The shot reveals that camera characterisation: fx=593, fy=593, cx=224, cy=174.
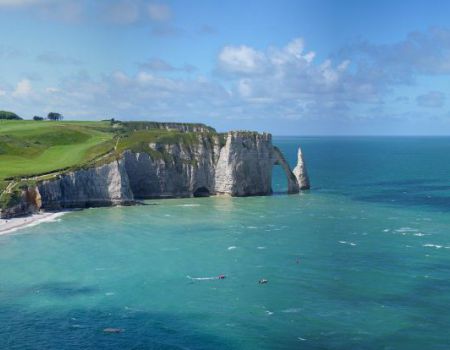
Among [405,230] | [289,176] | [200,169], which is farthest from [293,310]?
[289,176]

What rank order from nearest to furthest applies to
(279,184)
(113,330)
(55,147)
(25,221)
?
(113,330) → (25,221) → (55,147) → (279,184)

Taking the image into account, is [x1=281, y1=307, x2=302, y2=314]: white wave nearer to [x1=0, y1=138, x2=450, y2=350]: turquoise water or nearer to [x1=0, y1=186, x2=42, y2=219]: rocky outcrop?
[x1=0, y1=138, x2=450, y2=350]: turquoise water

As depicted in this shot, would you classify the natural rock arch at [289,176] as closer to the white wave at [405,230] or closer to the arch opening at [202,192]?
the arch opening at [202,192]

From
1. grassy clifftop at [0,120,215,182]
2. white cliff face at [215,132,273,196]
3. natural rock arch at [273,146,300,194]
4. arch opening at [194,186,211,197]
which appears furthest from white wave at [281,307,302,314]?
natural rock arch at [273,146,300,194]

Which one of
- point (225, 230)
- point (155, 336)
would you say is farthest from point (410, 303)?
point (225, 230)

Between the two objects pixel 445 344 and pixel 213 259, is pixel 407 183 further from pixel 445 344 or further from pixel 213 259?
pixel 445 344

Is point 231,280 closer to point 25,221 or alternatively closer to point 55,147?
point 25,221
